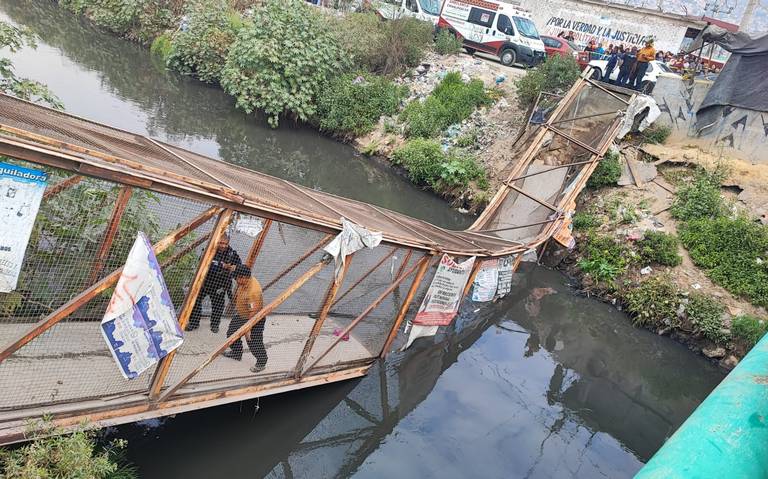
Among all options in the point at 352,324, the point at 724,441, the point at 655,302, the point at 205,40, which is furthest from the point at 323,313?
the point at 205,40

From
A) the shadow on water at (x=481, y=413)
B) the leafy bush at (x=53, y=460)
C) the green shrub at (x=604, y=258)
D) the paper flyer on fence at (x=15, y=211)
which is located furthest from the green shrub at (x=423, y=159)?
the paper flyer on fence at (x=15, y=211)

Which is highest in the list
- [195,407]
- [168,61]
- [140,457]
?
[168,61]

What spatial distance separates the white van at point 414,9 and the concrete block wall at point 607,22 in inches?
389

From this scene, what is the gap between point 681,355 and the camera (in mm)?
9742

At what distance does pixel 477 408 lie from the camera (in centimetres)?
716

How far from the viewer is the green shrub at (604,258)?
36.1 feet

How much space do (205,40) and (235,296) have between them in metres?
15.6

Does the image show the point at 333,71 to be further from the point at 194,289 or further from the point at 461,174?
the point at 194,289

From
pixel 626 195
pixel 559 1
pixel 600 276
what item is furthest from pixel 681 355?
pixel 559 1

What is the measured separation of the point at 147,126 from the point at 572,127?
11.3m

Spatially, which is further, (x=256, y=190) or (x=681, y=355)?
(x=681, y=355)

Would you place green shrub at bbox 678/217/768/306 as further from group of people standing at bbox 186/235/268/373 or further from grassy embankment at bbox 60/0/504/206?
group of people standing at bbox 186/235/268/373

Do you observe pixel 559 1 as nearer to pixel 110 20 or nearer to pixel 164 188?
pixel 110 20

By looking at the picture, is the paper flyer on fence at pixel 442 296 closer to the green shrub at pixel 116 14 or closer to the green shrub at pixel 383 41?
the green shrub at pixel 383 41
